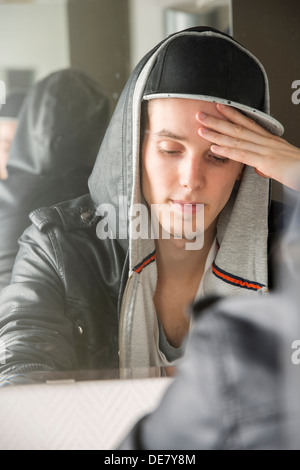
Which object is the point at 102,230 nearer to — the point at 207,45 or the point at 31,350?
the point at 31,350

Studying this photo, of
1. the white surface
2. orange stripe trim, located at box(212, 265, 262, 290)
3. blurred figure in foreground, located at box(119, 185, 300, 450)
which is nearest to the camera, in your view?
blurred figure in foreground, located at box(119, 185, 300, 450)

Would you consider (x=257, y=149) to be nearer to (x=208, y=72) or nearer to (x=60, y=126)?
(x=208, y=72)

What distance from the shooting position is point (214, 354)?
325 millimetres

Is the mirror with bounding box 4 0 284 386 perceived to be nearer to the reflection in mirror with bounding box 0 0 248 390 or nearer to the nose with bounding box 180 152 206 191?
the reflection in mirror with bounding box 0 0 248 390

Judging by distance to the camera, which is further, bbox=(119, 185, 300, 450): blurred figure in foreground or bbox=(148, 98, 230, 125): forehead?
bbox=(148, 98, 230, 125): forehead

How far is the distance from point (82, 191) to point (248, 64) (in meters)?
0.29

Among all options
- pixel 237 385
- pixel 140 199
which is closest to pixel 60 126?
pixel 140 199

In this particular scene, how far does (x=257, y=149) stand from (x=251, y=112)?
0.05 meters

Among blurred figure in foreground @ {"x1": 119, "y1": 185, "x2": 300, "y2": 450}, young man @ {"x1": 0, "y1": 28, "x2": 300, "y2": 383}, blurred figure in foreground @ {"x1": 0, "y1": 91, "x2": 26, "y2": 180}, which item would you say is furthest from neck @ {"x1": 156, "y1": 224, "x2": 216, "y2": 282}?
blurred figure in foreground @ {"x1": 119, "y1": 185, "x2": 300, "y2": 450}

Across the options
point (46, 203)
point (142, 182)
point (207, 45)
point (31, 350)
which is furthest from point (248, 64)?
point (31, 350)

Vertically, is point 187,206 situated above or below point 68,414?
above

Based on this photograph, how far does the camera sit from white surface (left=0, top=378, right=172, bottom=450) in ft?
2.09

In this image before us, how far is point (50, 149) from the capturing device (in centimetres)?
75
